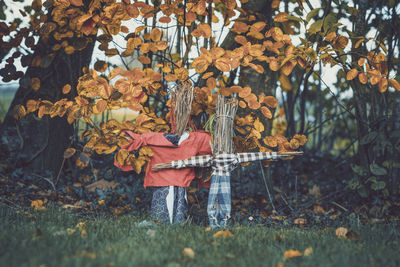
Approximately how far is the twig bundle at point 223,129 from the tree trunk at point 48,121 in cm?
220

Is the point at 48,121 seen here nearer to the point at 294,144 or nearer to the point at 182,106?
the point at 182,106

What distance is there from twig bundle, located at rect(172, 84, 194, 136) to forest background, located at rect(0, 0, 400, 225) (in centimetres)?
20

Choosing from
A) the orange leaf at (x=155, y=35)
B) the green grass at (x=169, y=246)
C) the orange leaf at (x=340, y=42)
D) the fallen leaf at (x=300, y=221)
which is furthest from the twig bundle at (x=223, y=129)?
the fallen leaf at (x=300, y=221)

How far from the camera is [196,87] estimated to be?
3086 millimetres

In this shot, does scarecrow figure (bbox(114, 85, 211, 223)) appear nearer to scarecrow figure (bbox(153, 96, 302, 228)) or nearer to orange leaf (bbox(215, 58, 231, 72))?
scarecrow figure (bbox(153, 96, 302, 228))

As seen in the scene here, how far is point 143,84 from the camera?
2805 millimetres

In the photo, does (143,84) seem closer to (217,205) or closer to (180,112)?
(180,112)

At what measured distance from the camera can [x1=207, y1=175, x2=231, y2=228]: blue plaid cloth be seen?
8.59 feet

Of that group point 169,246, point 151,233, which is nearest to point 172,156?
point 151,233

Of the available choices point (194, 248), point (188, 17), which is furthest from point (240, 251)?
point (188, 17)

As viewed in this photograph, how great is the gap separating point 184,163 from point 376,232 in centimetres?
150

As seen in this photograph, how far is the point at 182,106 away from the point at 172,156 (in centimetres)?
40

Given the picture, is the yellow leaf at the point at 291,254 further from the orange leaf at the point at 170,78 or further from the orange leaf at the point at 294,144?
the orange leaf at the point at 170,78

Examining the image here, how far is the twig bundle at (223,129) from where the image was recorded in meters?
2.62
